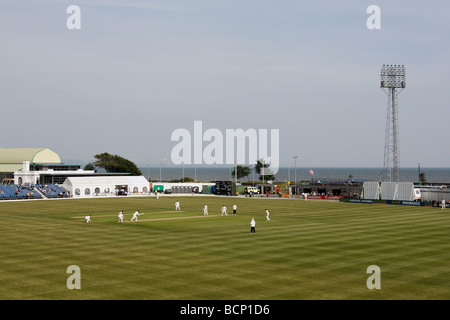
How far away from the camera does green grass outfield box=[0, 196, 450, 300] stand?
72.0 feet

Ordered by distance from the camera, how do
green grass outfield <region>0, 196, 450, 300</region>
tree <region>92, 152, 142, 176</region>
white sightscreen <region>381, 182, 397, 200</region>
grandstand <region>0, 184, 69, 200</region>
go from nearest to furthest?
green grass outfield <region>0, 196, 450, 300</region> → white sightscreen <region>381, 182, 397, 200</region> → grandstand <region>0, 184, 69, 200</region> → tree <region>92, 152, 142, 176</region>

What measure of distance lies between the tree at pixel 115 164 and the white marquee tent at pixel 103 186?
50592 millimetres

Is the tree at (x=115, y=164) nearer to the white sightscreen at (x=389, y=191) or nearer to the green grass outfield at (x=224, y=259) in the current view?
the white sightscreen at (x=389, y=191)

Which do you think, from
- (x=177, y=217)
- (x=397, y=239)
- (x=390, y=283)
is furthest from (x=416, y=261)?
(x=177, y=217)

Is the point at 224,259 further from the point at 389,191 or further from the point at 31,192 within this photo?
the point at 31,192

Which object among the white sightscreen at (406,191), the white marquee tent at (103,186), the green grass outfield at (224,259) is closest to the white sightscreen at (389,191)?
the white sightscreen at (406,191)

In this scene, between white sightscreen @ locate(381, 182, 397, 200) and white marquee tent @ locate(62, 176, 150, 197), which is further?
white marquee tent @ locate(62, 176, 150, 197)

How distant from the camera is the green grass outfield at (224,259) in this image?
22.0 metres

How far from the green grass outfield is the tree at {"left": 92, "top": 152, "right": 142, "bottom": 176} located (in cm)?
11584

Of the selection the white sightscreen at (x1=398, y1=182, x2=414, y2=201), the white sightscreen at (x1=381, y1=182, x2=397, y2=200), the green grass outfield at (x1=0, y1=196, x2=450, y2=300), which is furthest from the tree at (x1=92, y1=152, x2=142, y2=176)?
the green grass outfield at (x1=0, y1=196, x2=450, y2=300)

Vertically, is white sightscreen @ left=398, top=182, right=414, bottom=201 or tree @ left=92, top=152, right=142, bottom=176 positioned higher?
tree @ left=92, top=152, right=142, bottom=176

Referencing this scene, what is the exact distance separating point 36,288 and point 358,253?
19.8 meters

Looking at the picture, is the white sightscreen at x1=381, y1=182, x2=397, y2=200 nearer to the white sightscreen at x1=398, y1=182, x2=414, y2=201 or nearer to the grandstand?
the white sightscreen at x1=398, y1=182, x2=414, y2=201
